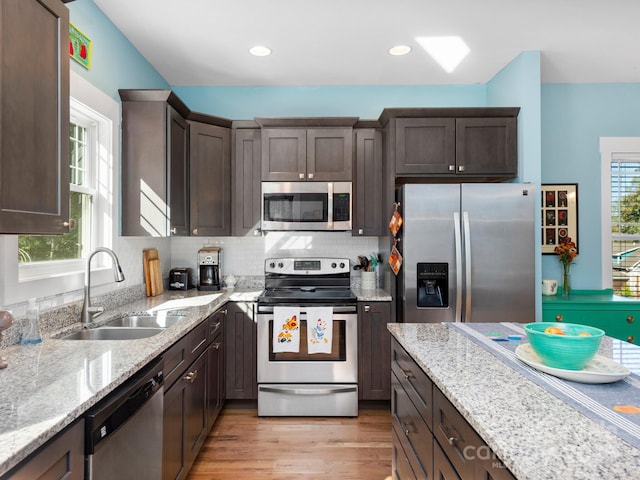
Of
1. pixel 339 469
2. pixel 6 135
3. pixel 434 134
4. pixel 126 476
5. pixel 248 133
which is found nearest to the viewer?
pixel 6 135

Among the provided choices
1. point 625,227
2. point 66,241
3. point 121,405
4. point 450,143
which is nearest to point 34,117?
point 121,405

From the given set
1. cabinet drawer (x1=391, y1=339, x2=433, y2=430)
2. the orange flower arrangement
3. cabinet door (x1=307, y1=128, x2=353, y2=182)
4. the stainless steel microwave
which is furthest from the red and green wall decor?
the orange flower arrangement

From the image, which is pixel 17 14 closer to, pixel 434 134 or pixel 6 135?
pixel 6 135

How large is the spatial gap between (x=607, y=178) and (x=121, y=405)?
412 cm

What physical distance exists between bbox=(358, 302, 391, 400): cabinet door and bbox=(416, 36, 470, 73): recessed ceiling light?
6.44 ft

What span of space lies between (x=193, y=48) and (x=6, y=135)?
6.65 ft

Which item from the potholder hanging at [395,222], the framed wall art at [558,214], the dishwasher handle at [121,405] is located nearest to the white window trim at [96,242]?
the dishwasher handle at [121,405]

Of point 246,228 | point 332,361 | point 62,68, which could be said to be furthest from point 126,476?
point 246,228

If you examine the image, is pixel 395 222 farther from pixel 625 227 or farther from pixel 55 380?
pixel 625 227

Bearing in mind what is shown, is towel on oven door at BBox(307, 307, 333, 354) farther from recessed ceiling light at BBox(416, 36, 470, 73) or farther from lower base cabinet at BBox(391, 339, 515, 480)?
recessed ceiling light at BBox(416, 36, 470, 73)

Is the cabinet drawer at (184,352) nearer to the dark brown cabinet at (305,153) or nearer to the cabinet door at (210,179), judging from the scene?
the cabinet door at (210,179)

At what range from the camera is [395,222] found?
287 centimetres

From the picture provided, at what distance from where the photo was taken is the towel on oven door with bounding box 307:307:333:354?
112 inches

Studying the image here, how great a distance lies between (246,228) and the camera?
129 inches
